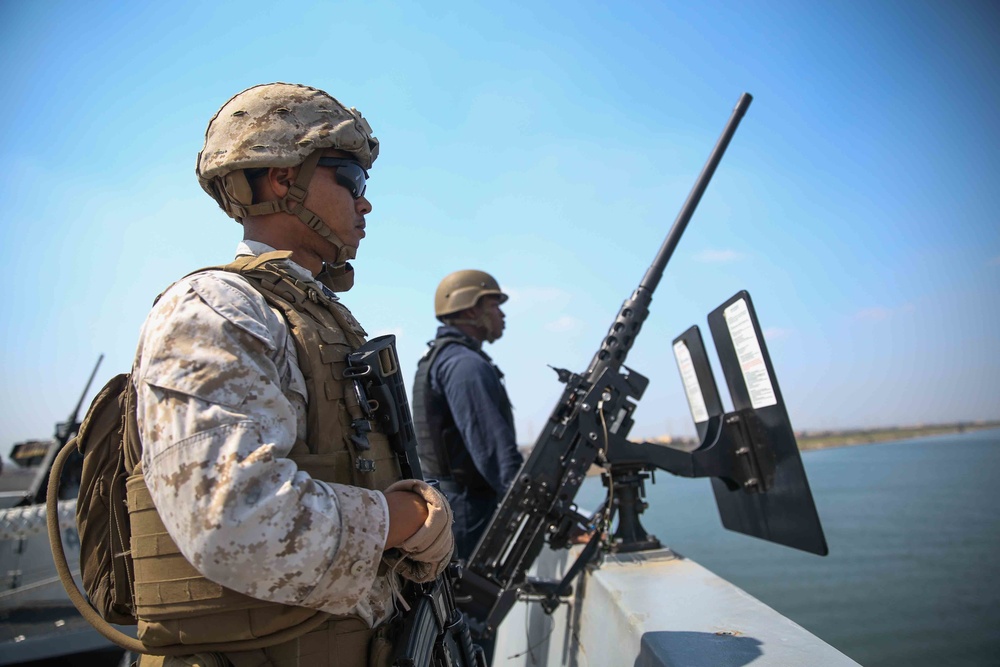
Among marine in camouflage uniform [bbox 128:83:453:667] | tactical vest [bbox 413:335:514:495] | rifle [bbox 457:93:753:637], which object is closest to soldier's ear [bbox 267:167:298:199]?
marine in camouflage uniform [bbox 128:83:453:667]

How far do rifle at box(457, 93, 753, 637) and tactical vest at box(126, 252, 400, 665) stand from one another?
7.23 feet

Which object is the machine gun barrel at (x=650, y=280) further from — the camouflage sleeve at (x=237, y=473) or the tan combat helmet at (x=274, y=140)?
the camouflage sleeve at (x=237, y=473)

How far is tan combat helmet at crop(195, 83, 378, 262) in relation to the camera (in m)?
1.58

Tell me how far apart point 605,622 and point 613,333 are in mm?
1811

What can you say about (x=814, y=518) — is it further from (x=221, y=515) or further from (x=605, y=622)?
(x=221, y=515)

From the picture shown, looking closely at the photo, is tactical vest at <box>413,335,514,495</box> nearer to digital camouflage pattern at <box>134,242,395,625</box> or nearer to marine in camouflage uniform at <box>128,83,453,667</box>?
marine in camouflage uniform at <box>128,83,453,667</box>

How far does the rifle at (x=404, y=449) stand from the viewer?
4.64 ft

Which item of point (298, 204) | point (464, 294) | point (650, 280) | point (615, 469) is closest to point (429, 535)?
point (298, 204)

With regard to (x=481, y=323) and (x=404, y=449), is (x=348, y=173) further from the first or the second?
(x=481, y=323)

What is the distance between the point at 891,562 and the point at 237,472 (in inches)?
207

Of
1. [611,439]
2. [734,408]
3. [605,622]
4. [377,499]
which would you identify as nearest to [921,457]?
[734,408]

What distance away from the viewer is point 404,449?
1565 millimetres

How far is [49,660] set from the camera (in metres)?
3.62

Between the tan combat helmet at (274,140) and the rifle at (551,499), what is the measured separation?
2.33 m
